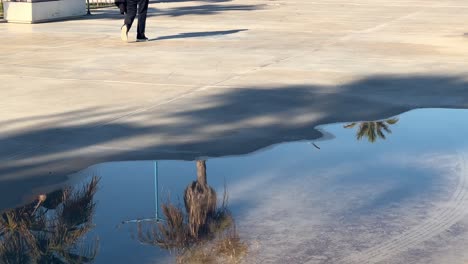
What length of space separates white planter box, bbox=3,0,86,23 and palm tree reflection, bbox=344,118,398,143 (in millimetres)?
14176

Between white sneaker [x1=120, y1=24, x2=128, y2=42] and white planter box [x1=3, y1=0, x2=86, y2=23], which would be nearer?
white sneaker [x1=120, y1=24, x2=128, y2=42]

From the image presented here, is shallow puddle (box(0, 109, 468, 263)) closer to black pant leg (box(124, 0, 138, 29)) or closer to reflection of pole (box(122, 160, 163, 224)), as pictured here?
reflection of pole (box(122, 160, 163, 224))

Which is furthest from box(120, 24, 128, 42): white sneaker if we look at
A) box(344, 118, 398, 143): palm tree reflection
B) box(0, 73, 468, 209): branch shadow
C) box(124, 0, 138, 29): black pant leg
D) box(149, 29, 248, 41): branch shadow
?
box(344, 118, 398, 143): palm tree reflection

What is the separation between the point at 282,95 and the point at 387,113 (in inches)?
67.9

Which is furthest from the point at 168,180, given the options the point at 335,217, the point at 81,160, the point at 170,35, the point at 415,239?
the point at 170,35

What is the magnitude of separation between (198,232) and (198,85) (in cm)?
652

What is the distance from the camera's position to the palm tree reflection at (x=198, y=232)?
612cm

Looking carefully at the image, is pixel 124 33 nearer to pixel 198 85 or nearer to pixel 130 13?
pixel 130 13

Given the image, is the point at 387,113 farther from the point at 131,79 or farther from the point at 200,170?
the point at 131,79

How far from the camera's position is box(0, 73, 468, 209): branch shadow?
8664 mm

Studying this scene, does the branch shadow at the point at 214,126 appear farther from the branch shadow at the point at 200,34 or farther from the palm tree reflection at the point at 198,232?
the branch shadow at the point at 200,34

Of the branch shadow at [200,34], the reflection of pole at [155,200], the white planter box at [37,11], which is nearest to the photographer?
the reflection of pole at [155,200]

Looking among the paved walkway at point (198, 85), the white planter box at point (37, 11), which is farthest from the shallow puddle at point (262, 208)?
the white planter box at point (37, 11)

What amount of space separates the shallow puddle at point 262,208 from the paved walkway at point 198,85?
1.68 ft
